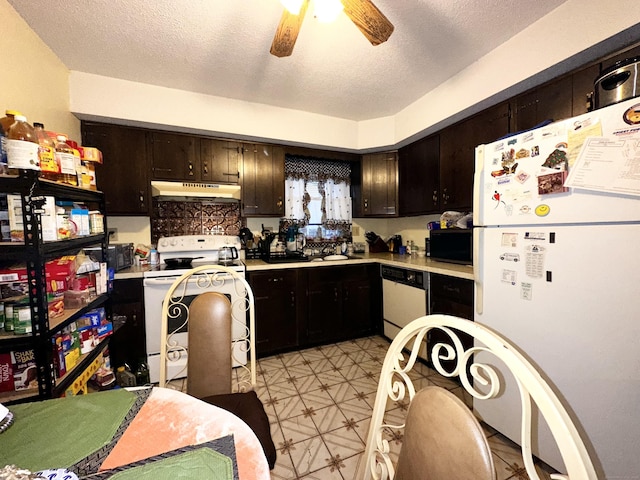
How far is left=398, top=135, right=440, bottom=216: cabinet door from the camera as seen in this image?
8.53ft

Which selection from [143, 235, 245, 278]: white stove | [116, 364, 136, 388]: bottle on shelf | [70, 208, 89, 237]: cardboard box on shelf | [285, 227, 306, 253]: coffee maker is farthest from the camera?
[285, 227, 306, 253]: coffee maker

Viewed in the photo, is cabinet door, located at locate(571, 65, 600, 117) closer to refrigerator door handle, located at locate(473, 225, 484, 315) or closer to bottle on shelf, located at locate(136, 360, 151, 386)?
refrigerator door handle, located at locate(473, 225, 484, 315)

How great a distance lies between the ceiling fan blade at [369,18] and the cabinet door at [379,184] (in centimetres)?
191

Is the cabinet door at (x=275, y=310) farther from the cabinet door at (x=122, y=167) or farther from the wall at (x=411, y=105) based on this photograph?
the wall at (x=411, y=105)

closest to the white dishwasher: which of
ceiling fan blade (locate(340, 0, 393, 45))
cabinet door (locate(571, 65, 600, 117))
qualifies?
cabinet door (locate(571, 65, 600, 117))

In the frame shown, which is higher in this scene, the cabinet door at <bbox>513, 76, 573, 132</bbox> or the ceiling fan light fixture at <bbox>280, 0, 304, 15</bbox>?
the ceiling fan light fixture at <bbox>280, 0, 304, 15</bbox>

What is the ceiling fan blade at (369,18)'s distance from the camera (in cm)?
113

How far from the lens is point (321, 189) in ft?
10.7

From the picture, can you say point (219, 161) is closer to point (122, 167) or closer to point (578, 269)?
point (122, 167)

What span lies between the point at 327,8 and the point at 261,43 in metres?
0.80

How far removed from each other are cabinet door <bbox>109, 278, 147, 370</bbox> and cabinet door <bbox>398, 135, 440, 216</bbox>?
8.89 feet

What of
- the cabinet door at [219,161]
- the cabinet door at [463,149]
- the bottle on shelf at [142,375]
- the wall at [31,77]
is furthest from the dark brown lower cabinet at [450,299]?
the wall at [31,77]

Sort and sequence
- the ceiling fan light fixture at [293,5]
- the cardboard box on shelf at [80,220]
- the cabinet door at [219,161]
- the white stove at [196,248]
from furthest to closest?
the cabinet door at [219,161] → the white stove at [196,248] → the cardboard box on shelf at [80,220] → the ceiling fan light fixture at [293,5]

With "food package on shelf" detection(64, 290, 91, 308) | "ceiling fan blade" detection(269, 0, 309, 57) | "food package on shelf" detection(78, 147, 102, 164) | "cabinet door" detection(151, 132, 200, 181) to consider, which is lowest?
"food package on shelf" detection(64, 290, 91, 308)
